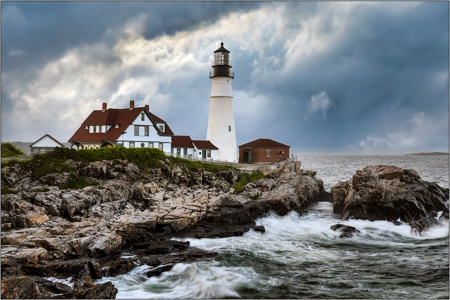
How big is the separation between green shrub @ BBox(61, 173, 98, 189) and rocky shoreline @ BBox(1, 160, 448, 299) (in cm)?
26

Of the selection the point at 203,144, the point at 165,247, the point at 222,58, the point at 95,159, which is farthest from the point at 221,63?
the point at 165,247

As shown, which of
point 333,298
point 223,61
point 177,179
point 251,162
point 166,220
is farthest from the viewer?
point 251,162

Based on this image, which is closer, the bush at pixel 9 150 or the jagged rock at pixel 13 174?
the jagged rock at pixel 13 174

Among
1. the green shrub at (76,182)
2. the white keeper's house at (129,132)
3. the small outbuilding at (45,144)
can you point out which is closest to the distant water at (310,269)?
the green shrub at (76,182)

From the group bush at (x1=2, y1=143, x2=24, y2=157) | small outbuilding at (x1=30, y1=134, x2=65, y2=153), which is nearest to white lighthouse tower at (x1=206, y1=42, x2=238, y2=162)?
small outbuilding at (x1=30, y1=134, x2=65, y2=153)

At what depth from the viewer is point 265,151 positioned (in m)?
40.7

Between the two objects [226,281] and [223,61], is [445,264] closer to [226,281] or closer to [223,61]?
[226,281]

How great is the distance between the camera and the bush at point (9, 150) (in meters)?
24.9

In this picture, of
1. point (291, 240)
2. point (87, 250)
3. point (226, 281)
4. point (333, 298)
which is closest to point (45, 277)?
point (87, 250)

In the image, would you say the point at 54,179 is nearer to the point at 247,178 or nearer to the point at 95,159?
the point at 95,159

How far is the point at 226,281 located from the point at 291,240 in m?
6.21

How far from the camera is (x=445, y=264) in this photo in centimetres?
1405

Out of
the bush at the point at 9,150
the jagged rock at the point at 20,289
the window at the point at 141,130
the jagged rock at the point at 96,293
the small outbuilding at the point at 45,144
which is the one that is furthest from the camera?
the window at the point at 141,130

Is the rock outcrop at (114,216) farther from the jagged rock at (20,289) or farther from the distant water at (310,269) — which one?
the distant water at (310,269)
